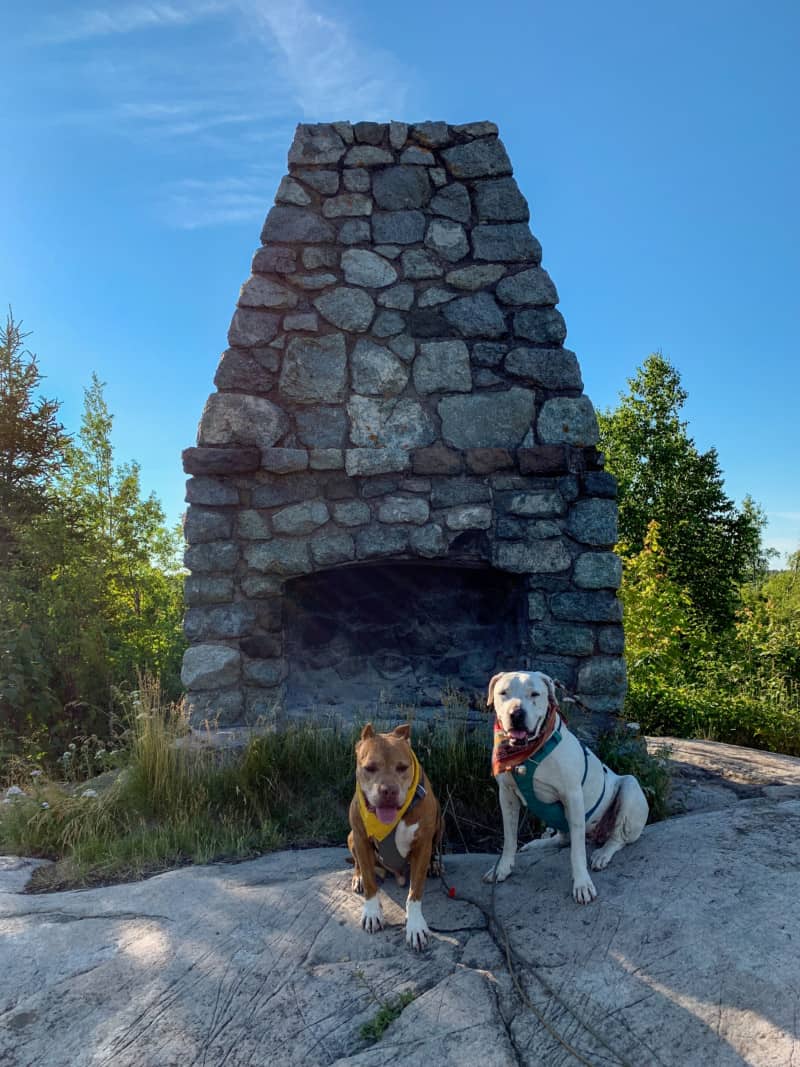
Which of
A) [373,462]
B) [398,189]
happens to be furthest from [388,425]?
[398,189]

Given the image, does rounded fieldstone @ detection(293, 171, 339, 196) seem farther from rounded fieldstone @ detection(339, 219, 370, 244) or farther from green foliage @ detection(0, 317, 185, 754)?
green foliage @ detection(0, 317, 185, 754)

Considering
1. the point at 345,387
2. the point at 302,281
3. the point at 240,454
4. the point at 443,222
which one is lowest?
the point at 240,454

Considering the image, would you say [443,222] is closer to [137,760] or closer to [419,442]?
[419,442]

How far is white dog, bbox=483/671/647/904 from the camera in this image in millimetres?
3039

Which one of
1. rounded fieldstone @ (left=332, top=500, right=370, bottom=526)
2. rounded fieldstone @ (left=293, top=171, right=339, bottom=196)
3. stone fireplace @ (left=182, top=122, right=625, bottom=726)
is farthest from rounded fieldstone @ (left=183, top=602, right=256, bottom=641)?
rounded fieldstone @ (left=293, top=171, right=339, bottom=196)

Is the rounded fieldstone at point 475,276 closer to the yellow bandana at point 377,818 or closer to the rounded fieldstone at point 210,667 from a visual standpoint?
the rounded fieldstone at point 210,667

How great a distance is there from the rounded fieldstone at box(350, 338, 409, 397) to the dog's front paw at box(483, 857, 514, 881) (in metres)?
3.30

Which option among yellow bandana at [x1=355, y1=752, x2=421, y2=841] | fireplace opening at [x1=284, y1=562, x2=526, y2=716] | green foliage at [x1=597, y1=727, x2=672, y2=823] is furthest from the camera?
fireplace opening at [x1=284, y1=562, x2=526, y2=716]

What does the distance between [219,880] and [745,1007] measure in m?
2.27

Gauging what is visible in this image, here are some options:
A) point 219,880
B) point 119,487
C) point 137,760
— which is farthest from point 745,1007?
point 119,487

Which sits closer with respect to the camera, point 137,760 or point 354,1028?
point 354,1028

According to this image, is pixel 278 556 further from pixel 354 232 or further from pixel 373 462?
pixel 354 232

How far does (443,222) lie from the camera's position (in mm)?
5512

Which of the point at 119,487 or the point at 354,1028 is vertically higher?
the point at 119,487
